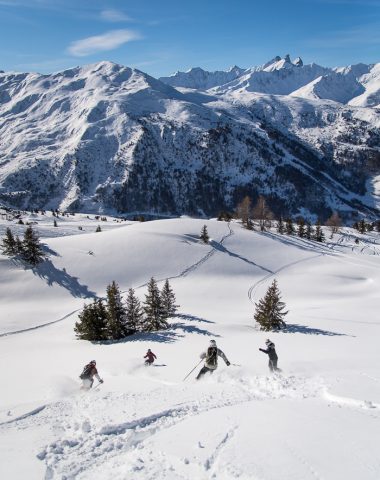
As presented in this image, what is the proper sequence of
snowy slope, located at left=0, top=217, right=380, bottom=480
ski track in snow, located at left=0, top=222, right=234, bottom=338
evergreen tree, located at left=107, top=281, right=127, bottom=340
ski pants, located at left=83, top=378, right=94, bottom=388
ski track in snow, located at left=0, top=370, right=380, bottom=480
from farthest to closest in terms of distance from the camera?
ski track in snow, located at left=0, top=222, right=234, bottom=338 < evergreen tree, located at left=107, top=281, right=127, bottom=340 < ski pants, located at left=83, top=378, right=94, bottom=388 < ski track in snow, located at left=0, top=370, right=380, bottom=480 < snowy slope, located at left=0, top=217, right=380, bottom=480

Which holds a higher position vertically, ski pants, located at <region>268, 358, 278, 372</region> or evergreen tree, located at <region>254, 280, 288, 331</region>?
ski pants, located at <region>268, 358, 278, 372</region>

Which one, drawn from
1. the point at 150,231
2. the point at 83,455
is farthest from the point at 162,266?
the point at 83,455

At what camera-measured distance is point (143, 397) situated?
14047 millimetres

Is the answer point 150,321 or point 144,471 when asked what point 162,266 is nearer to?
point 150,321

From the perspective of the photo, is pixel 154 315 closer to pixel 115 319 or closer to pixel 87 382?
pixel 115 319

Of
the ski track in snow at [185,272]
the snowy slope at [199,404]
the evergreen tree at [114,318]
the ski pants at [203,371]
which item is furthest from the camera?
the ski track in snow at [185,272]

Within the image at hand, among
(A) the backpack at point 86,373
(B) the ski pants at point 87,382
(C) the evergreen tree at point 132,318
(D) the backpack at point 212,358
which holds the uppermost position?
(D) the backpack at point 212,358

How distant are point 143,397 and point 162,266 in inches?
2071

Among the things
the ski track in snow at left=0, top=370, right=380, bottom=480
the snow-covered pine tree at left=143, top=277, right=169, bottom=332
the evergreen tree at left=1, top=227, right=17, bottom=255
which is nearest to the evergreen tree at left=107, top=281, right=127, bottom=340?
the snow-covered pine tree at left=143, top=277, right=169, bottom=332

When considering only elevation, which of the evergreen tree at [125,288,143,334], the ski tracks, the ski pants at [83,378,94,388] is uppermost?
the ski pants at [83,378,94,388]

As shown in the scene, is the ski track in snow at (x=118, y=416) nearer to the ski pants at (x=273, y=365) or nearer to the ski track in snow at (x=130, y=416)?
the ski track in snow at (x=130, y=416)

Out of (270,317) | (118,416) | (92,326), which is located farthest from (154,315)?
(118,416)

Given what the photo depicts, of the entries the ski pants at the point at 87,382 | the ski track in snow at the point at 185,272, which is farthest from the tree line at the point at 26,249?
the ski pants at the point at 87,382

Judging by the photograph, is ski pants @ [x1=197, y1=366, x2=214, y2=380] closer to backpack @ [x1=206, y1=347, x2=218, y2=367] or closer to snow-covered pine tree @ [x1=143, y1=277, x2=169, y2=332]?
backpack @ [x1=206, y1=347, x2=218, y2=367]
